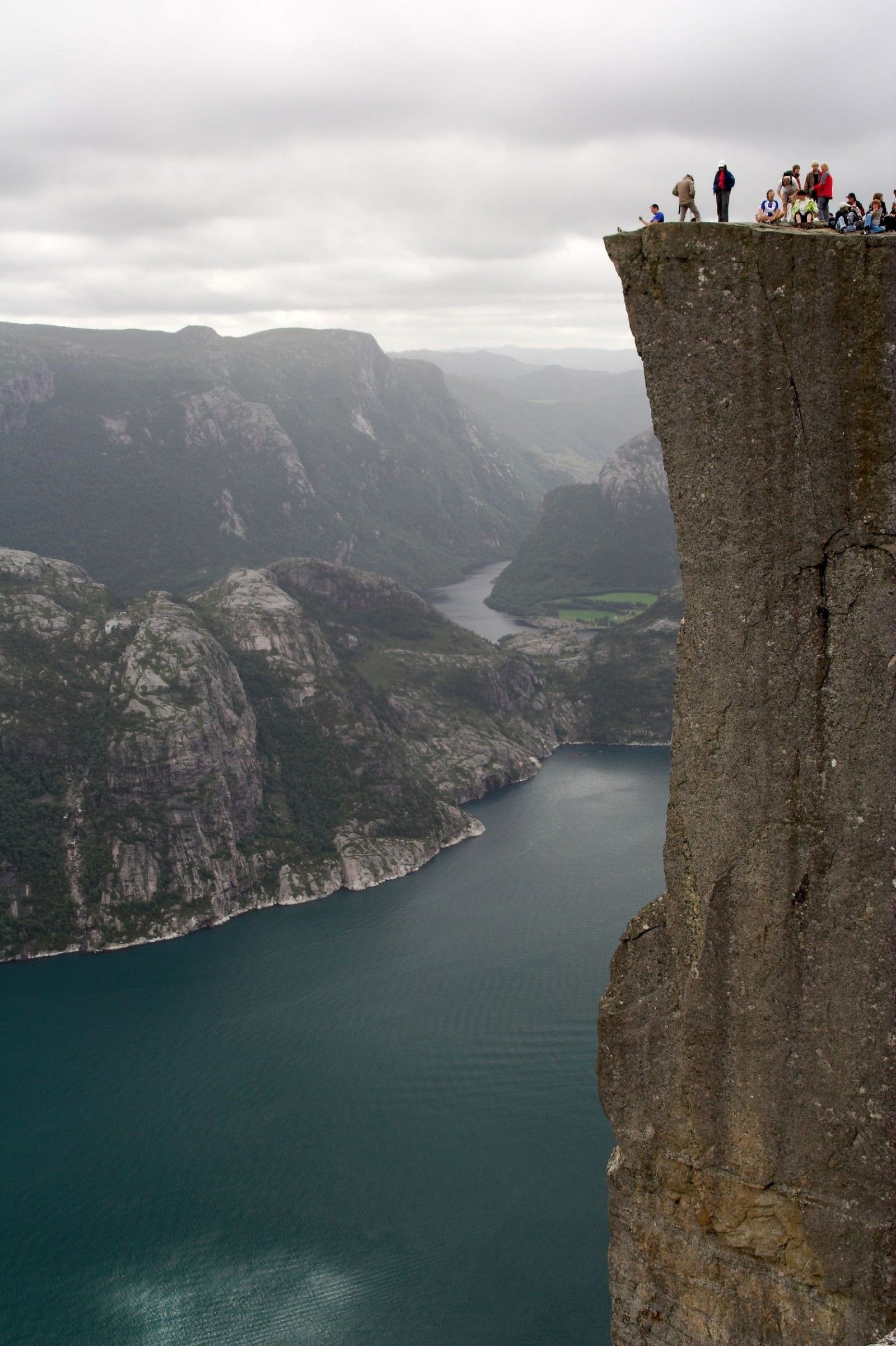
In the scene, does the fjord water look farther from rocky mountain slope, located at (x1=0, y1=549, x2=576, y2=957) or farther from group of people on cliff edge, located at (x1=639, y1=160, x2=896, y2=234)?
group of people on cliff edge, located at (x1=639, y1=160, x2=896, y2=234)

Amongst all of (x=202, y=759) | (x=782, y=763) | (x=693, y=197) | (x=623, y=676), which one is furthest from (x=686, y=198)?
(x=623, y=676)

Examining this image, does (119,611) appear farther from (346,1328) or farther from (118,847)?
(346,1328)

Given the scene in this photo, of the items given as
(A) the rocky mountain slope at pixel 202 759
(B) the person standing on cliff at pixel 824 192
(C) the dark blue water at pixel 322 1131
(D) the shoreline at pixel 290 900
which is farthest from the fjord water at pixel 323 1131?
(B) the person standing on cliff at pixel 824 192

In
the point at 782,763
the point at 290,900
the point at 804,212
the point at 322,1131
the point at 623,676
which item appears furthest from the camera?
the point at 623,676

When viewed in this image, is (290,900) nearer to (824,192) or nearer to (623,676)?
(623,676)

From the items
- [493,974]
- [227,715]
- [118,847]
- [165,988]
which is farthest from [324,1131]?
[227,715]

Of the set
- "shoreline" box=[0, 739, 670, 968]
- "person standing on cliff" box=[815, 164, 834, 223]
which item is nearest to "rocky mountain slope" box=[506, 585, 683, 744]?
"shoreline" box=[0, 739, 670, 968]
